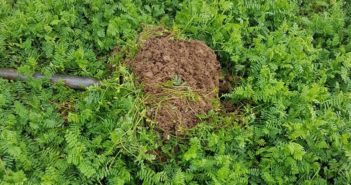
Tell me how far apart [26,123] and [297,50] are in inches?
111

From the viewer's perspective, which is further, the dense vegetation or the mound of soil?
the mound of soil

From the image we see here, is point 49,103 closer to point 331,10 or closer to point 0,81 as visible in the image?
point 0,81

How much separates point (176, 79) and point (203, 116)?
442 mm

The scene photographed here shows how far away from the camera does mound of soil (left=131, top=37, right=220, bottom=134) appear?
4320 millimetres

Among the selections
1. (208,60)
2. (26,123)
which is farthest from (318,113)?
(26,123)

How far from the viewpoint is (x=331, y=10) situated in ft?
18.6

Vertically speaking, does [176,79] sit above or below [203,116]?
above

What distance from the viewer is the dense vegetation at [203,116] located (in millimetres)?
4074

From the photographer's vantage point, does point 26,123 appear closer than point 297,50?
Yes

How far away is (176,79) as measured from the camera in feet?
14.6

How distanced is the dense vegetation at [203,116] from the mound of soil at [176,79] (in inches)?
4.5

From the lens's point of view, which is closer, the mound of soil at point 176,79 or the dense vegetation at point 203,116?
the dense vegetation at point 203,116

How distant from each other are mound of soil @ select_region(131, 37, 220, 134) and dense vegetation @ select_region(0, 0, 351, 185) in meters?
0.11

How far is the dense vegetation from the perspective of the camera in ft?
13.4
